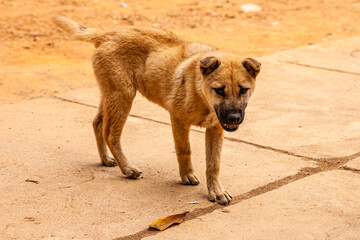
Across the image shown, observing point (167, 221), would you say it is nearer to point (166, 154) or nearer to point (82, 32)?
point (166, 154)

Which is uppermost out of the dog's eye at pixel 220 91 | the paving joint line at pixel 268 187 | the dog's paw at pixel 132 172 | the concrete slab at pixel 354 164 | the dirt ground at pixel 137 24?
the dog's eye at pixel 220 91

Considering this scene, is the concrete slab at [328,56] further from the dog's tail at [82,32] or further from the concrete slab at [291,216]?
the dog's tail at [82,32]

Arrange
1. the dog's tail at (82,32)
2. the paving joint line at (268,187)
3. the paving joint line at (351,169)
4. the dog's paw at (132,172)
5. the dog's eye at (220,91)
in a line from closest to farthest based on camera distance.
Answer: the paving joint line at (268,187), the dog's eye at (220,91), the dog's paw at (132,172), the paving joint line at (351,169), the dog's tail at (82,32)

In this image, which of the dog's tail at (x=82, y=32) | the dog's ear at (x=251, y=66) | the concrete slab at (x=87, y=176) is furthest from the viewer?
the dog's tail at (x=82, y=32)

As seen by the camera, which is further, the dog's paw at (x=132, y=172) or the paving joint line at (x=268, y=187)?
the dog's paw at (x=132, y=172)

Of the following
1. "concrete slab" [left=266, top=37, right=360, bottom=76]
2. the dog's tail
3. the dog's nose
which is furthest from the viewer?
"concrete slab" [left=266, top=37, right=360, bottom=76]

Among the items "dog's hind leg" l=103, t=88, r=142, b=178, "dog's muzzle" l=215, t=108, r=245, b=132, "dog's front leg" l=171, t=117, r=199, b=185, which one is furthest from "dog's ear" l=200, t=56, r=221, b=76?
"dog's hind leg" l=103, t=88, r=142, b=178

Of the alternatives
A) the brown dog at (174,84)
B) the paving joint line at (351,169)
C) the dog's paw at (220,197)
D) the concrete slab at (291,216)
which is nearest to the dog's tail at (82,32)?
the brown dog at (174,84)

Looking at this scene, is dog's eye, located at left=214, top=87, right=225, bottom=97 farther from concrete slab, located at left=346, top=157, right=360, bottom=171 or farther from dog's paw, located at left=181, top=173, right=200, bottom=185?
concrete slab, located at left=346, top=157, right=360, bottom=171

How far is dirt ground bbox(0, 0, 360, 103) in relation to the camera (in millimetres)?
8188

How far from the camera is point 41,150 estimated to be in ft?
18.4

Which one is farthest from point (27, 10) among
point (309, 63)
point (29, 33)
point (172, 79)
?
point (172, 79)

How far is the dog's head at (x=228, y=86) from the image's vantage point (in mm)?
4473

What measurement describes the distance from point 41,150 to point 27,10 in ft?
22.0
